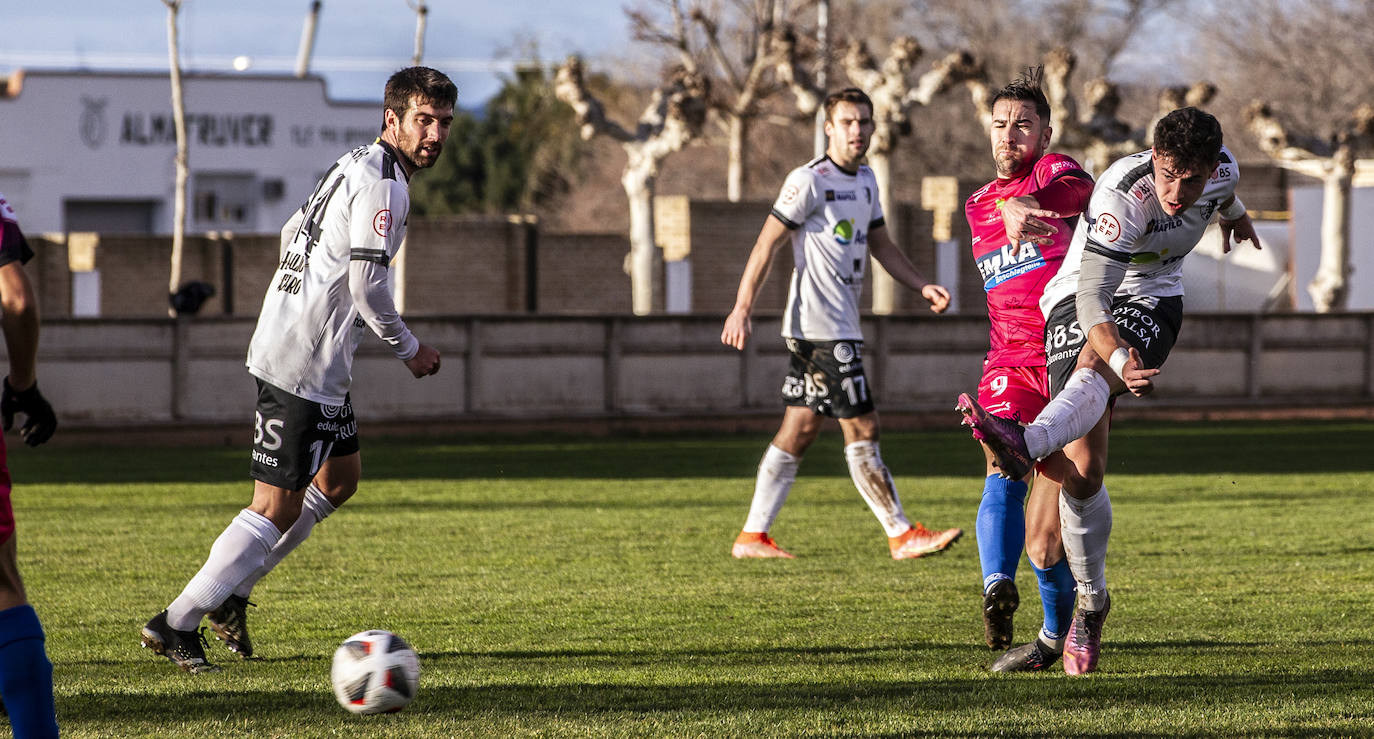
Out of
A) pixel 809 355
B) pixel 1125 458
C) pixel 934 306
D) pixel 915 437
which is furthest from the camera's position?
pixel 915 437

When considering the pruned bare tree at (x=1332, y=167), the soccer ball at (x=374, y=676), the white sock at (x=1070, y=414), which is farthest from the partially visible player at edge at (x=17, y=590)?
the pruned bare tree at (x=1332, y=167)

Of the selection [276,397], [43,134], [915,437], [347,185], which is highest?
[43,134]

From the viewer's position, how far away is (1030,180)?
5941 mm

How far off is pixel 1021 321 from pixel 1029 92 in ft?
2.72

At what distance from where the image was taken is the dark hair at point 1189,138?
16.5 feet

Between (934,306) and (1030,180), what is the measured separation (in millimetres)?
1687

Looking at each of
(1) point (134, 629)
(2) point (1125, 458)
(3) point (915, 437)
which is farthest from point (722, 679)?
Answer: (3) point (915, 437)

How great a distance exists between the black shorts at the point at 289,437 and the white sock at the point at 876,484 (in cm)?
355

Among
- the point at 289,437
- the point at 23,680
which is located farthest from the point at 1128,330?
the point at 23,680

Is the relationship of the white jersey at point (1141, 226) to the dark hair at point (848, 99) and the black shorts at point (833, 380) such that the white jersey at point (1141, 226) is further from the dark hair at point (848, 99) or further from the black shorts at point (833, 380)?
the black shorts at point (833, 380)

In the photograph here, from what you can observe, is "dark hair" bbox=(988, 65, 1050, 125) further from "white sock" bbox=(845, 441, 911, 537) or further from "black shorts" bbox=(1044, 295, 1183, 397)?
"white sock" bbox=(845, 441, 911, 537)

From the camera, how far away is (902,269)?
817 centimetres

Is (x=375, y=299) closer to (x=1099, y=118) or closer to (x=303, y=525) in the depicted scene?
(x=303, y=525)

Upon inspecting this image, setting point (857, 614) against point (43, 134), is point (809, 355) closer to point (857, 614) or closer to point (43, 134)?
point (857, 614)
